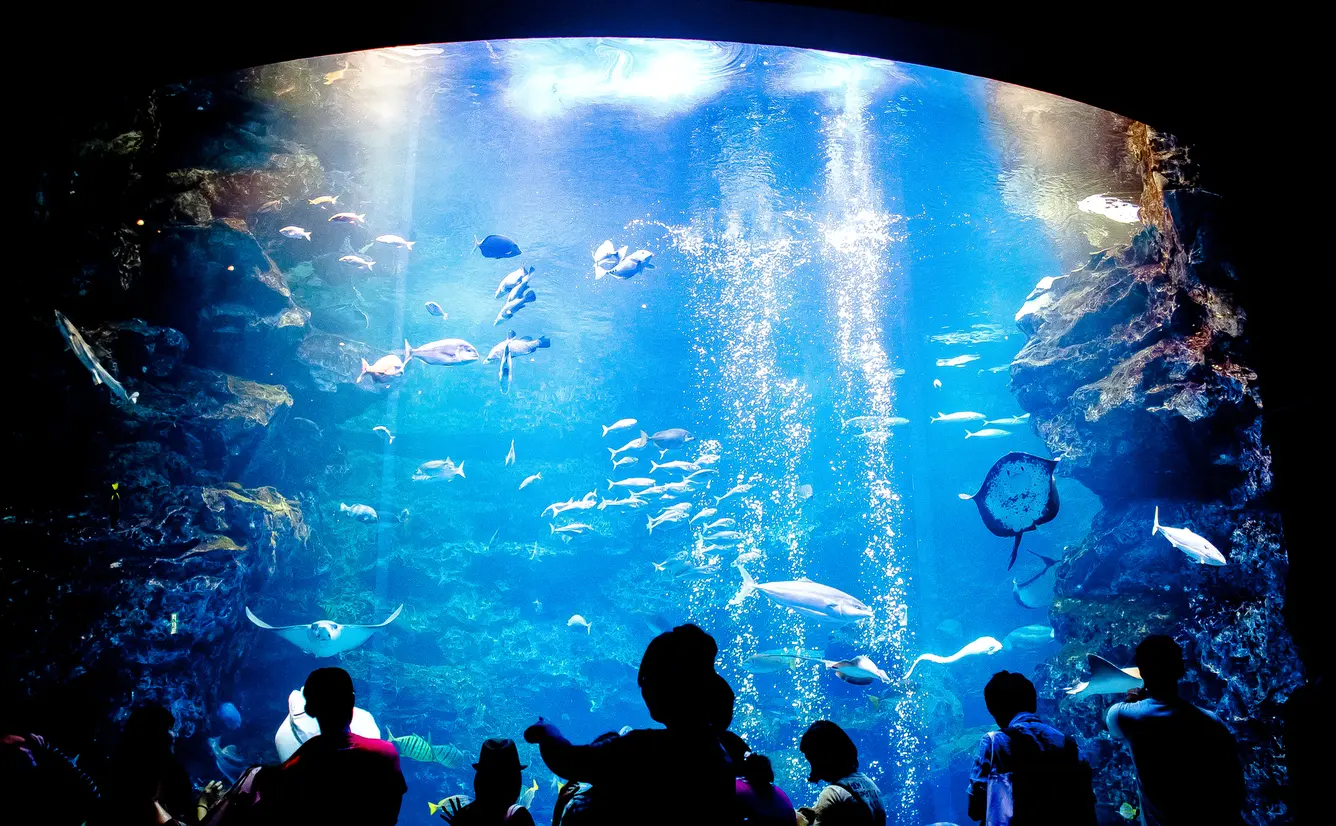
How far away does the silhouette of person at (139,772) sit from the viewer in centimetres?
213

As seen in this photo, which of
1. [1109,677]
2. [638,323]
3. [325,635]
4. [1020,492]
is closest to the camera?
[1020,492]

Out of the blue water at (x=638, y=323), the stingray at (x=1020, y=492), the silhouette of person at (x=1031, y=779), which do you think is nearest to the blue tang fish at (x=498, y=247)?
the blue water at (x=638, y=323)

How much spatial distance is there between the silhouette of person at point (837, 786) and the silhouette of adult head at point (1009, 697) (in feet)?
2.21

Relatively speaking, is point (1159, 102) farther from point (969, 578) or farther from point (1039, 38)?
point (969, 578)

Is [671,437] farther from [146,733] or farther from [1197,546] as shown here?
[146,733]

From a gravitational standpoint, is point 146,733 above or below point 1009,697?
above

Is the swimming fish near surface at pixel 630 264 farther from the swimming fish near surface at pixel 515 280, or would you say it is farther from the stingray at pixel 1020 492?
the stingray at pixel 1020 492

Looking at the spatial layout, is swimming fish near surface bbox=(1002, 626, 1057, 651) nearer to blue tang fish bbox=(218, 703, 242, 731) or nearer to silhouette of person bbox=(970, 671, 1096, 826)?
silhouette of person bbox=(970, 671, 1096, 826)

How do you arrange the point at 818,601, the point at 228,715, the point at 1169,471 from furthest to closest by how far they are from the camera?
the point at 818,601 → the point at 228,715 → the point at 1169,471

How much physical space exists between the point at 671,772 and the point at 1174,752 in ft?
7.62

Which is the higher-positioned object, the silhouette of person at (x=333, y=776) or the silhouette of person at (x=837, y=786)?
the silhouette of person at (x=333, y=776)

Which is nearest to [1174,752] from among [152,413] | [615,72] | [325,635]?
[325,635]

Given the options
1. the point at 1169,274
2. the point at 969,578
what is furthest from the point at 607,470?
the point at 969,578

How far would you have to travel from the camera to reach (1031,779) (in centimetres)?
220
